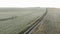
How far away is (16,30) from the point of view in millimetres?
363

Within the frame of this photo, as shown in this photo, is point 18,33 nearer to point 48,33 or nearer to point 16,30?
point 16,30
